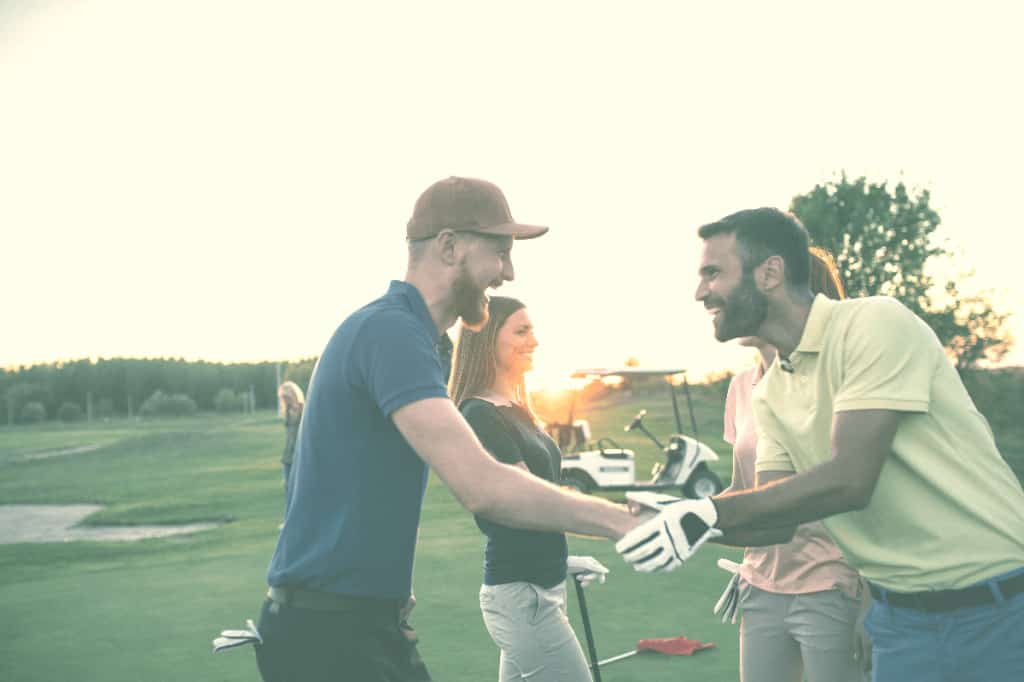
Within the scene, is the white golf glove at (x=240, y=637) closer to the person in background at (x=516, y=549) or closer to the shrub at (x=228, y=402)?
the person in background at (x=516, y=549)

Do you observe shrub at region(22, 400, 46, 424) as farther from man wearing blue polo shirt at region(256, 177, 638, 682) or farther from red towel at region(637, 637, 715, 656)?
man wearing blue polo shirt at region(256, 177, 638, 682)

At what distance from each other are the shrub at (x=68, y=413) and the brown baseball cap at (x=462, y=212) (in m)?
128

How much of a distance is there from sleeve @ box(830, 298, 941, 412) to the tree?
5309 cm

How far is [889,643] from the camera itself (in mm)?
2842

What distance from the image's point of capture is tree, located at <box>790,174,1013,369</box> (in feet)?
174

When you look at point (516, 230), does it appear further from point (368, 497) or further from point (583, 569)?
point (583, 569)

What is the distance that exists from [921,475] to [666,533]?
2.43 feet

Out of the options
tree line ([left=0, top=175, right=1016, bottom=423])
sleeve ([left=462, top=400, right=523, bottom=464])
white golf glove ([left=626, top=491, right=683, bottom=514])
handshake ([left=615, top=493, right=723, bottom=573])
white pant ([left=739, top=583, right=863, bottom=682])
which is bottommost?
white pant ([left=739, top=583, right=863, bottom=682])

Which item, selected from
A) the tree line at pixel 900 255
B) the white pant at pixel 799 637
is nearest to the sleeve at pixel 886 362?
the white pant at pixel 799 637

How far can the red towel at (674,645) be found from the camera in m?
6.17

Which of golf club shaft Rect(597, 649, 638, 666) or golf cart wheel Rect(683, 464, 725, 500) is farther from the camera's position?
golf cart wheel Rect(683, 464, 725, 500)

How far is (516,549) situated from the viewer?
397 centimetres

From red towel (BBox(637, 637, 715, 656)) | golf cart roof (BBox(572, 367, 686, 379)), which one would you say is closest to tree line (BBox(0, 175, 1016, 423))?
golf cart roof (BBox(572, 367, 686, 379))

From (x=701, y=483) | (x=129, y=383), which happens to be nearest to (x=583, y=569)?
(x=701, y=483)
